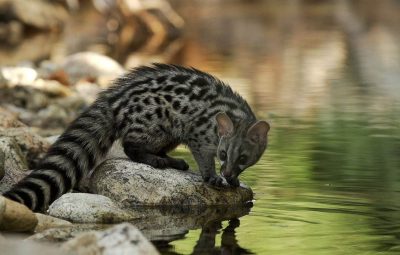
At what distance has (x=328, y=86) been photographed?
21703 mm

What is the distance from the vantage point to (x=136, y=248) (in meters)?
7.37

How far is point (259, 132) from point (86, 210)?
175 centimetres

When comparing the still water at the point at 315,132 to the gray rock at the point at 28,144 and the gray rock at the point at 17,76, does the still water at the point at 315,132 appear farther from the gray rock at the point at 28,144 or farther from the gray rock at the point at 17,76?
the gray rock at the point at 17,76

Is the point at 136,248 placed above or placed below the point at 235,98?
below

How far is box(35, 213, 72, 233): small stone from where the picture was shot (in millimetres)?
9297

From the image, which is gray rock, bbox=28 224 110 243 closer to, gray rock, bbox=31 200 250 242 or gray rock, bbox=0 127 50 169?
gray rock, bbox=31 200 250 242

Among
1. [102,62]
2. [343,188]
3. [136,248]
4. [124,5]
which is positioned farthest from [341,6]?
[136,248]

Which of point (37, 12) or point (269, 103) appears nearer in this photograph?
point (269, 103)

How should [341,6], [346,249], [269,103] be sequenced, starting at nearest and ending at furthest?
[346,249] < [269,103] < [341,6]

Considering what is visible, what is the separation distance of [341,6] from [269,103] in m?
27.8

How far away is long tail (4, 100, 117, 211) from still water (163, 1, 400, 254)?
55.6 inches

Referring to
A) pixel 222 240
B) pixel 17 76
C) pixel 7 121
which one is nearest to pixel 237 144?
pixel 222 240

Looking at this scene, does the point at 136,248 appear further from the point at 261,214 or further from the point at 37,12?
the point at 37,12

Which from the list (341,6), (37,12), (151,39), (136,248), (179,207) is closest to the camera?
(136,248)
